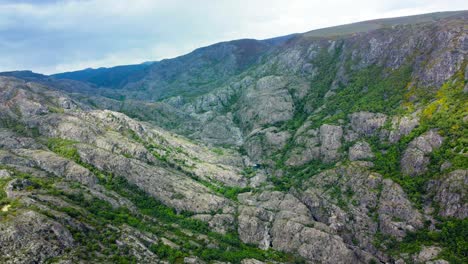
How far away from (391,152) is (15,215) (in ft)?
561

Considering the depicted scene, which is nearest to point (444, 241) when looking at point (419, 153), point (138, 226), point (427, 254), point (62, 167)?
point (427, 254)

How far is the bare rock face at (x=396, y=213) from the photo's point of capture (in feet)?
535

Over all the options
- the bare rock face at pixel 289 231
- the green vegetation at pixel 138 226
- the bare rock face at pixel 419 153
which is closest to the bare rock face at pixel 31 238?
the green vegetation at pixel 138 226

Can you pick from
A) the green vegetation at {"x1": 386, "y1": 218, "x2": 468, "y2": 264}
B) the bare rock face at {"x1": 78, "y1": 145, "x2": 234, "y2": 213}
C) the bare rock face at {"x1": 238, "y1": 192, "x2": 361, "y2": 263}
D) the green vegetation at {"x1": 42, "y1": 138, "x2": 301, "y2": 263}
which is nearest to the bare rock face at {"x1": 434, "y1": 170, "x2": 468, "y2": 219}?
the green vegetation at {"x1": 386, "y1": 218, "x2": 468, "y2": 264}

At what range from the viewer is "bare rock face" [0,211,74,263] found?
111m

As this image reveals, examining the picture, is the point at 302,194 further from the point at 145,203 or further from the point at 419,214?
the point at 145,203

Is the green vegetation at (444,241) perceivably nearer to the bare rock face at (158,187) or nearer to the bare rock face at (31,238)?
the bare rock face at (158,187)

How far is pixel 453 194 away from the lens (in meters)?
159

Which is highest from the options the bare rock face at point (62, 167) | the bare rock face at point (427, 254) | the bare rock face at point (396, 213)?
the bare rock face at point (62, 167)

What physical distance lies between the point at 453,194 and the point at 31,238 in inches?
6257

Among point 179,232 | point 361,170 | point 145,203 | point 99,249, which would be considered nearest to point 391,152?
point 361,170

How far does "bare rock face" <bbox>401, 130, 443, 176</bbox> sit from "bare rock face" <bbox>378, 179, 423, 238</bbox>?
1289 centimetres

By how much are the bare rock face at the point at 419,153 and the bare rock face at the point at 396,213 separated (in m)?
12.9

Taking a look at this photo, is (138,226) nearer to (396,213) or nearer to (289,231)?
(289,231)
